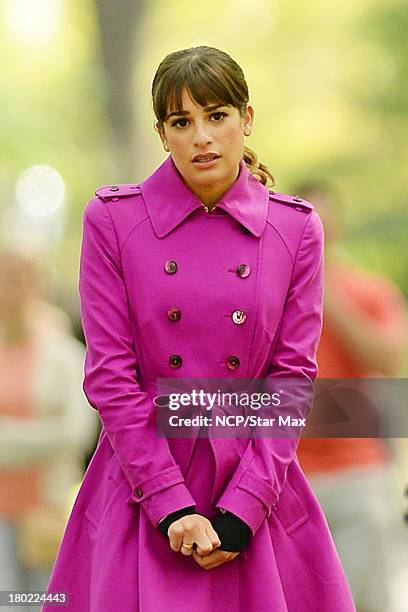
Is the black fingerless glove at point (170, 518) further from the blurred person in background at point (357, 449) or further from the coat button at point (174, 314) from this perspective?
the blurred person in background at point (357, 449)

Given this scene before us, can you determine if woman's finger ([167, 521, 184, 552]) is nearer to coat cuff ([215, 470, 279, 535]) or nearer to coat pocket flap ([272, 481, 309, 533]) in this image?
coat cuff ([215, 470, 279, 535])

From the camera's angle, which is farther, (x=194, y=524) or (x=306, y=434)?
(x=306, y=434)

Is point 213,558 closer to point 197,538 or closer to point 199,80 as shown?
point 197,538

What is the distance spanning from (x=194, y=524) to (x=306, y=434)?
42.5 inches

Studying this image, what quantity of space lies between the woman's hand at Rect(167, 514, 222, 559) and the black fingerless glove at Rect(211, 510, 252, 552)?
1cm

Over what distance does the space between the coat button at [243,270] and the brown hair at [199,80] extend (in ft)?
0.80

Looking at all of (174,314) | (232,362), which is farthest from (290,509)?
(174,314)

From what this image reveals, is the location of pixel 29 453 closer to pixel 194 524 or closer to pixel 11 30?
pixel 11 30

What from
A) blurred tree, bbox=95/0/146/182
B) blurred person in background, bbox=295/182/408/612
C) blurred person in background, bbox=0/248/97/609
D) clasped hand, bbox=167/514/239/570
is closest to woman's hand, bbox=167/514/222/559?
clasped hand, bbox=167/514/239/570

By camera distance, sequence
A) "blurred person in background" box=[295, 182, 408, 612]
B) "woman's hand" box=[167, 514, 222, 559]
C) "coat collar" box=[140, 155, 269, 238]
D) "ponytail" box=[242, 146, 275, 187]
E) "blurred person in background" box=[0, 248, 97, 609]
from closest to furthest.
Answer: "woman's hand" box=[167, 514, 222, 559]
"coat collar" box=[140, 155, 269, 238]
"ponytail" box=[242, 146, 275, 187]
"blurred person in background" box=[295, 182, 408, 612]
"blurred person in background" box=[0, 248, 97, 609]

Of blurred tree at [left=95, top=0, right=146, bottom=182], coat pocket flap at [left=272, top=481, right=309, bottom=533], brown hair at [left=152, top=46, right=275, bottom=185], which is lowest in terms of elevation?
coat pocket flap at [left=272, top=481, right=309, bottom=533]

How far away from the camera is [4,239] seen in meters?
3.27

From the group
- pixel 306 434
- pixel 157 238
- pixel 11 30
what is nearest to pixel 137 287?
pixel 157 238

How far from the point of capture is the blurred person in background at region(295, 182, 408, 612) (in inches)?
118
